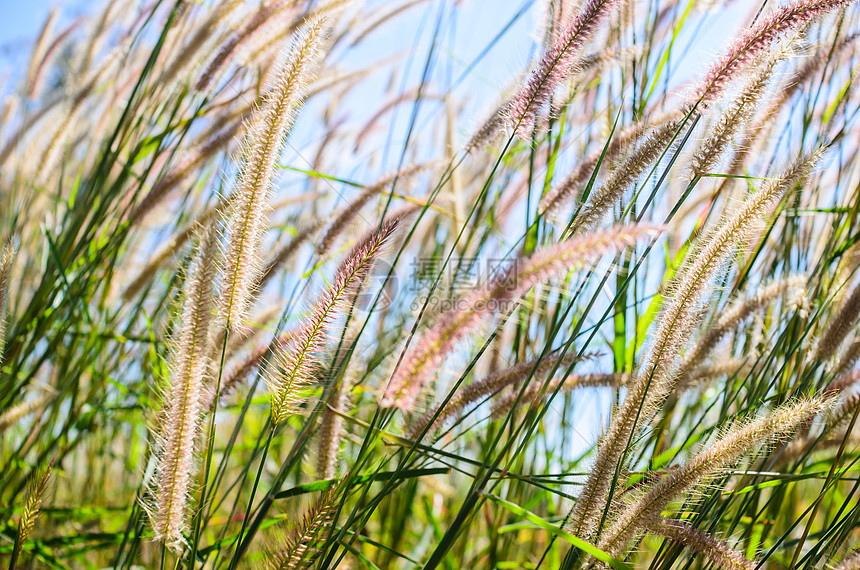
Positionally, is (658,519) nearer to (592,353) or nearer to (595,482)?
(595,482)

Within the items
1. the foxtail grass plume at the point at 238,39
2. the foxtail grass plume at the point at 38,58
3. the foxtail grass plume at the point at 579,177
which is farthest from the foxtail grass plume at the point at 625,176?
the foxtail grass plume at the point at 38,58

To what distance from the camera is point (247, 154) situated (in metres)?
0.89

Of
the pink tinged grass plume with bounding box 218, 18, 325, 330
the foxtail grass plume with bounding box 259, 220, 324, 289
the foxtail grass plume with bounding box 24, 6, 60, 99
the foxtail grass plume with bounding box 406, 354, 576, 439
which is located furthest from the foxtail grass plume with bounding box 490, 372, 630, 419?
the foxtail grass plume with bounding box 24, 6, 60, 99

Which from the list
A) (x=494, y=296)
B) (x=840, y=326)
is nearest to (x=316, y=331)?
(x=494, y=296)

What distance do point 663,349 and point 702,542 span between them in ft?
0.90

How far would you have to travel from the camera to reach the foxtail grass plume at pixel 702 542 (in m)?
0.80

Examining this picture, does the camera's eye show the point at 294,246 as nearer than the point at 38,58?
Yes

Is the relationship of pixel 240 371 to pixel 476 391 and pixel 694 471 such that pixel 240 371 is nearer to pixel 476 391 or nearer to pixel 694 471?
pixel 476 391

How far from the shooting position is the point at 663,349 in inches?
33.8

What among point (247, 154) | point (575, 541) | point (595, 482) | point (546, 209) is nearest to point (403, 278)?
point (546, 209)

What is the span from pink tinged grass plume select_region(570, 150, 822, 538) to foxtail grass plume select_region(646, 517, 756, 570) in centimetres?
8

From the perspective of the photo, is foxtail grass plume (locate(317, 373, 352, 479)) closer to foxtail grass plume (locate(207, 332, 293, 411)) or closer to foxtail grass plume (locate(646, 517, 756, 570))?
foxtail grass plume (locate(207, 332, 293, 411))

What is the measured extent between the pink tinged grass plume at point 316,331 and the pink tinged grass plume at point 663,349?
1.43 feet

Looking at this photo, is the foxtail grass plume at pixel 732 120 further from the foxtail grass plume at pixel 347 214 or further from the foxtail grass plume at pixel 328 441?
the foxtail grass plume at pixel 328 441
